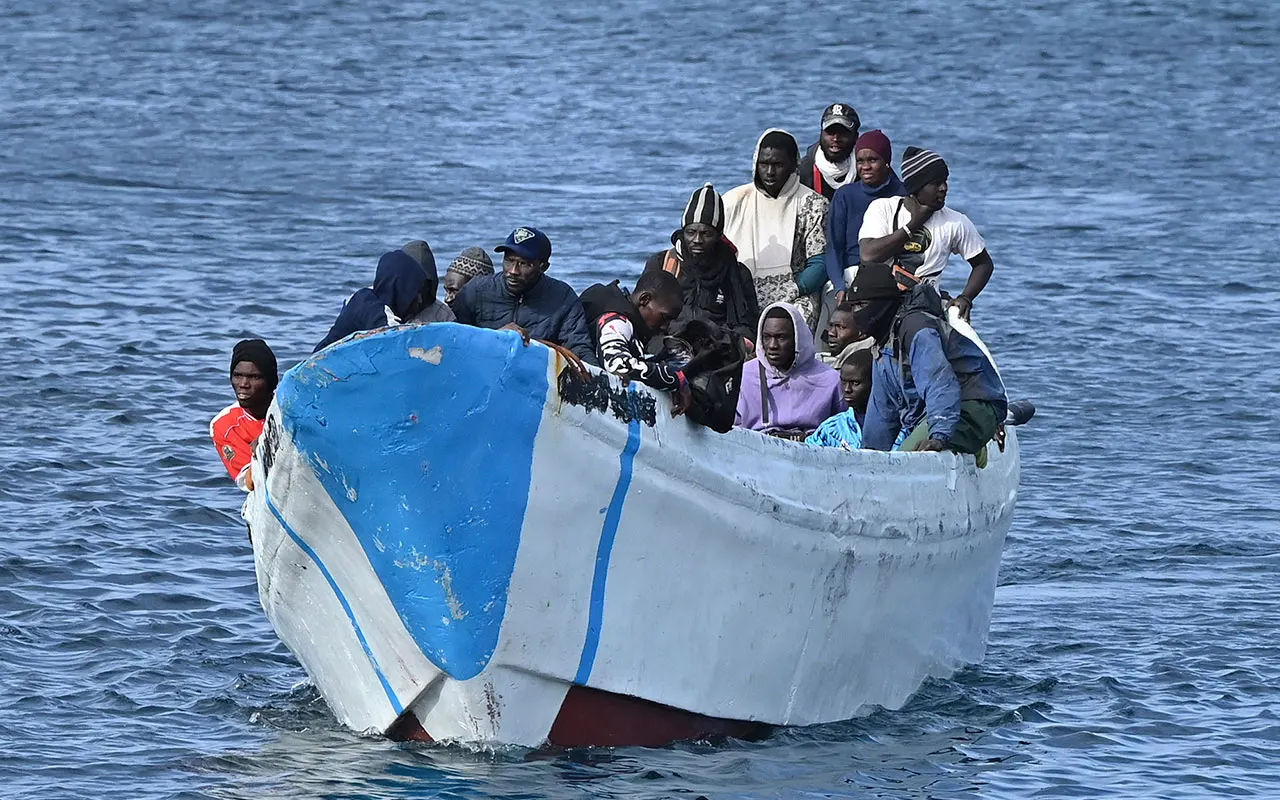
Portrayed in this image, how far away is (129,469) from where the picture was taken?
683 inches

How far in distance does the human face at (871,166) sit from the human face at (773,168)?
1.35 ft

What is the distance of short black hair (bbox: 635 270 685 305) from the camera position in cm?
1100

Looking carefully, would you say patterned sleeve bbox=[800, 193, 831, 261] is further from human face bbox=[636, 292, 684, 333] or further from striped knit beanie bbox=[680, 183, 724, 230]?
human face bbox=[636, 292, 684, 333]

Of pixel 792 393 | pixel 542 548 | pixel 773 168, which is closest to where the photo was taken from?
pixel 542 548

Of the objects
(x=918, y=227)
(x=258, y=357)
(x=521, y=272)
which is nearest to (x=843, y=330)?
(x=918, y=227)

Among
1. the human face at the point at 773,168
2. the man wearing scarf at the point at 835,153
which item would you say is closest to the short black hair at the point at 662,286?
the human face at the point at 773,168

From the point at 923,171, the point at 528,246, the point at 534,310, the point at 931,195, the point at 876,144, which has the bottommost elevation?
the point at 534,310

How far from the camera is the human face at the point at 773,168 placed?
42.7 feet

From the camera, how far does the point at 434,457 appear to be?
895 centimetres

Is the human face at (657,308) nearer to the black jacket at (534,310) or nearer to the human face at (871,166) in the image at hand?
the black jacket at (534,310)

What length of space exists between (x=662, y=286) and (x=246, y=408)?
2.12m

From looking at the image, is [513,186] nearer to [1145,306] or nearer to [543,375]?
[1145,306]

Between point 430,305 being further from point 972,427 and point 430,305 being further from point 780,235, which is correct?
point 780,235

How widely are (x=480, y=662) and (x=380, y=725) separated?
2.79 feet
